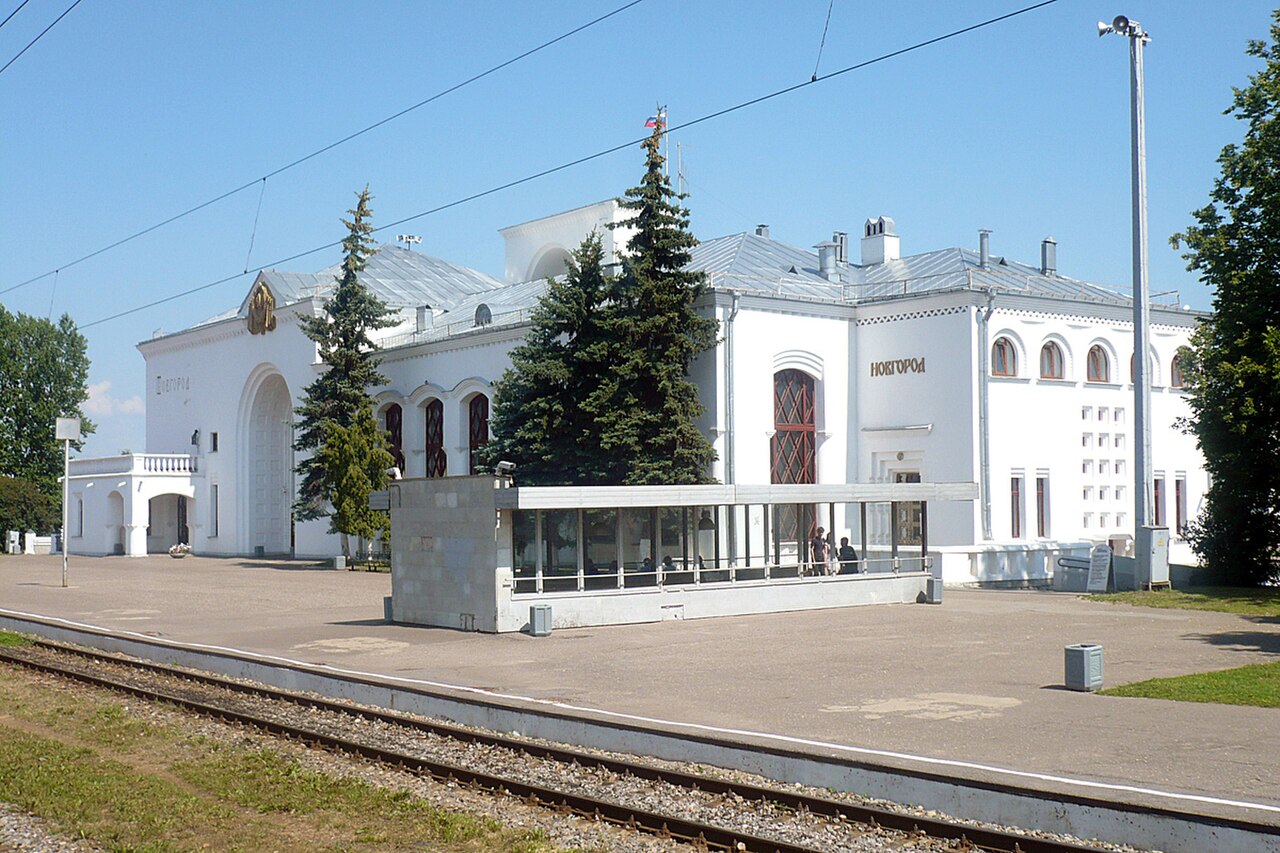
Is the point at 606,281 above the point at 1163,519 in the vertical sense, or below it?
above

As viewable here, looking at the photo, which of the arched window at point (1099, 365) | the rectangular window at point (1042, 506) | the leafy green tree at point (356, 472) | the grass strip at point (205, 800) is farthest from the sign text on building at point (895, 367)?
the grass strip at point (205, 800)

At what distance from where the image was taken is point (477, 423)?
146 feet

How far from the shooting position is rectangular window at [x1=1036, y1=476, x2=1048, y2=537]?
3581 centimetres

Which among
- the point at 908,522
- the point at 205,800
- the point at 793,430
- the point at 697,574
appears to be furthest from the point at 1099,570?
the point at 205,800

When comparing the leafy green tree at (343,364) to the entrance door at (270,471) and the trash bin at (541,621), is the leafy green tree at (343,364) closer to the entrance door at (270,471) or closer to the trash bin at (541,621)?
the entrance door at (270,471)

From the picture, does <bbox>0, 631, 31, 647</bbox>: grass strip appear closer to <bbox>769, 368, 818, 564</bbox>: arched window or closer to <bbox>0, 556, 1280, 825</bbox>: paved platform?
<bbox>0, 556, 1280, 825</bbox>: paved platform

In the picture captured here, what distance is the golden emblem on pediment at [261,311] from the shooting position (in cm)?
5366

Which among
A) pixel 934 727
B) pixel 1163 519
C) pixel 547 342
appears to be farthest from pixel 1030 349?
pixel 934 727

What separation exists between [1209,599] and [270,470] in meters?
41.5

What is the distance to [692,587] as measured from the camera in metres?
24.5

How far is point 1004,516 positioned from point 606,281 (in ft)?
41.2

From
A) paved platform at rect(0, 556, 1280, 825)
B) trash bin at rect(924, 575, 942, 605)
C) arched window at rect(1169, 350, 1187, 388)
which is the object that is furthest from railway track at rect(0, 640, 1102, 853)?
Answer: arched window at rect(1169, 350, 1187, 388)

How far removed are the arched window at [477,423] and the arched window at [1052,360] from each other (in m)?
18.2

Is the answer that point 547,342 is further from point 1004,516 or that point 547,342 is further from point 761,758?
point 761,758
